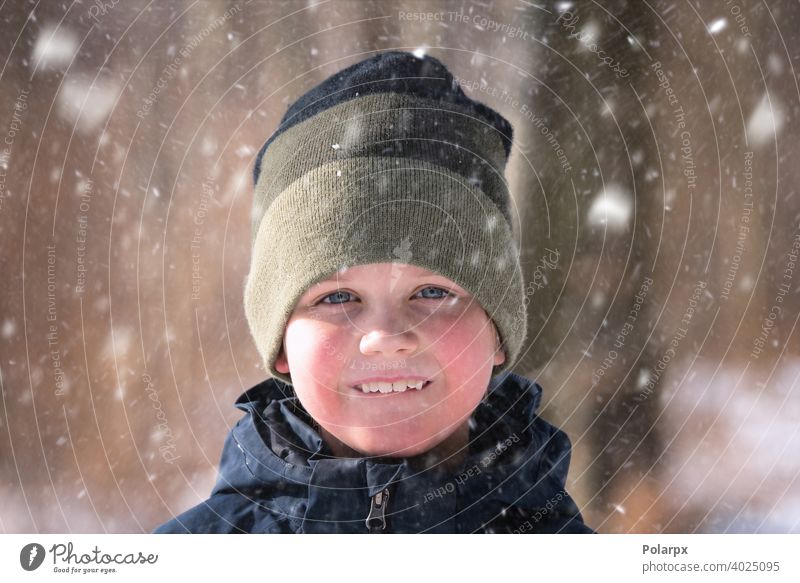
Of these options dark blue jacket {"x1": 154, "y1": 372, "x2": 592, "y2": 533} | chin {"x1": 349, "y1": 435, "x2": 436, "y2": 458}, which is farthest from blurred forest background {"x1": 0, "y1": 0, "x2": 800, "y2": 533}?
chin {"x1": 349, "y1": 435, "x2": 436, "y2": 458}

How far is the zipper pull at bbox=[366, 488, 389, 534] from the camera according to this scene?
62 centimetres

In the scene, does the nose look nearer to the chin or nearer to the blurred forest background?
the chin

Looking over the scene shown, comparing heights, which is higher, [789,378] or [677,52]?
[677,52]

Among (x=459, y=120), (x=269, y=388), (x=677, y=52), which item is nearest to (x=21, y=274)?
(x=269, y=388)

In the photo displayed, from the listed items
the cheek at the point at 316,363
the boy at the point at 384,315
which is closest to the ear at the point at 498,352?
the boy at the point at 384,315

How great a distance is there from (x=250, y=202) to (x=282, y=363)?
200 millimetres

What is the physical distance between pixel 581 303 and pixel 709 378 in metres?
0.16

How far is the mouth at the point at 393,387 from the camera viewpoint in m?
0.60

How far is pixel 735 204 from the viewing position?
76 cm

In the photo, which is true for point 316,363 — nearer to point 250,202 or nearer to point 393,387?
point 393,387

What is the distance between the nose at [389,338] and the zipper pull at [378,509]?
0.13 m

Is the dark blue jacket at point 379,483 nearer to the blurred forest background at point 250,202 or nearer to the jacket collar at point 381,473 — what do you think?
the jacket collar at point 381,473

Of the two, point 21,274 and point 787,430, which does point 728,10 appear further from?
point 21,274

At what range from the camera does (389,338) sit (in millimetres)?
570
